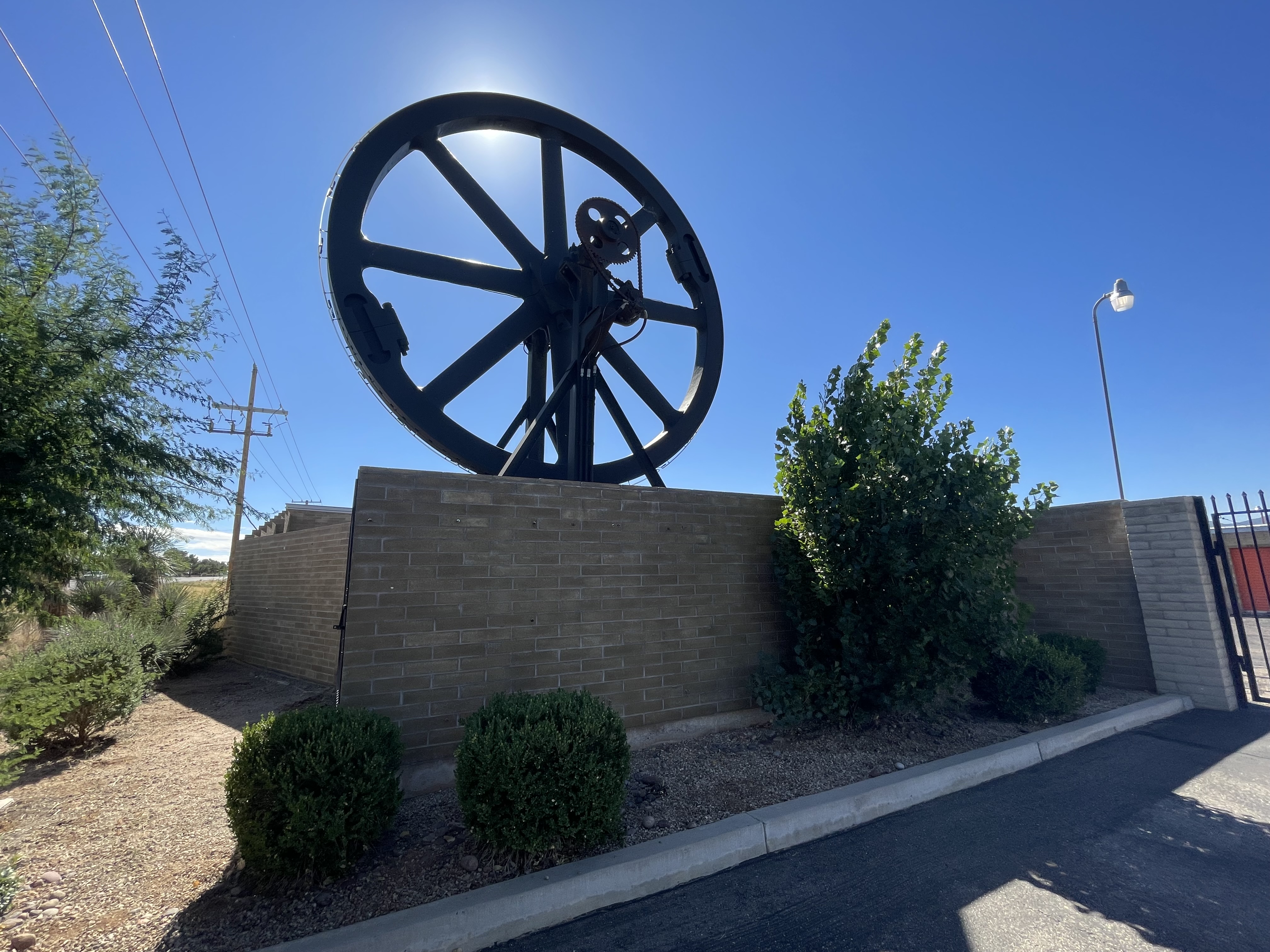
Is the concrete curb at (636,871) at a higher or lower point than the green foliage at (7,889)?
lower

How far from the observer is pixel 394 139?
6980mm

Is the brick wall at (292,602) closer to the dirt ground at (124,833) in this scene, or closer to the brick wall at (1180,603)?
the dirt ground at (124,833)

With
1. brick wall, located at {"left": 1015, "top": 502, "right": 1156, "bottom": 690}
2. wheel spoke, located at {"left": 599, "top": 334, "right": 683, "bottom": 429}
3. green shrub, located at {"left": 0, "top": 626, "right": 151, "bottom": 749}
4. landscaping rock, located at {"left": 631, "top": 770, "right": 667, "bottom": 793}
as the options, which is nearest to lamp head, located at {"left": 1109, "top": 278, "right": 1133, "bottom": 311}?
brick wall, located at {"left": 1015, "top": 502, "right": 1156, "bottom": 690}

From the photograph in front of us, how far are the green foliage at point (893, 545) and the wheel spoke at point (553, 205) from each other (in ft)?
14.5

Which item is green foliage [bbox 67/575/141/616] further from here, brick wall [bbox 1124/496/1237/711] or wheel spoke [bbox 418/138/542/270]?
brick wall [bbox 1124/496/1237/711]

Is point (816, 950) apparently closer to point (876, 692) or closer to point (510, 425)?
point (876, 692)

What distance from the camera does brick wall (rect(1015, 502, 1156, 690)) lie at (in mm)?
8039

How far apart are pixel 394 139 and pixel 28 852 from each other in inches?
285

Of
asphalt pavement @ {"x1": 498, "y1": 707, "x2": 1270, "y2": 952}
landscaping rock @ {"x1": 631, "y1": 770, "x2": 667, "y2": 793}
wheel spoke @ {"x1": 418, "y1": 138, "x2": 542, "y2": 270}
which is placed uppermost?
wheel spoke @ {"x1": 418, "y1": 138, "x2": 542, "y2": 270}

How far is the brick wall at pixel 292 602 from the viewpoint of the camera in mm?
8922

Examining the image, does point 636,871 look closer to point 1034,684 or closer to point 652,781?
→ point 652,781

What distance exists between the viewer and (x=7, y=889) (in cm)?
275

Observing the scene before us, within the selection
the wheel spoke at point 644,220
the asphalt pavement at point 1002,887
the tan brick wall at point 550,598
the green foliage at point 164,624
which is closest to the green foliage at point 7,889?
the tan brick wall at point 550,598

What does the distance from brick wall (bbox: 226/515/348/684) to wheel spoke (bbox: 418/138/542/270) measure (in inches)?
181
